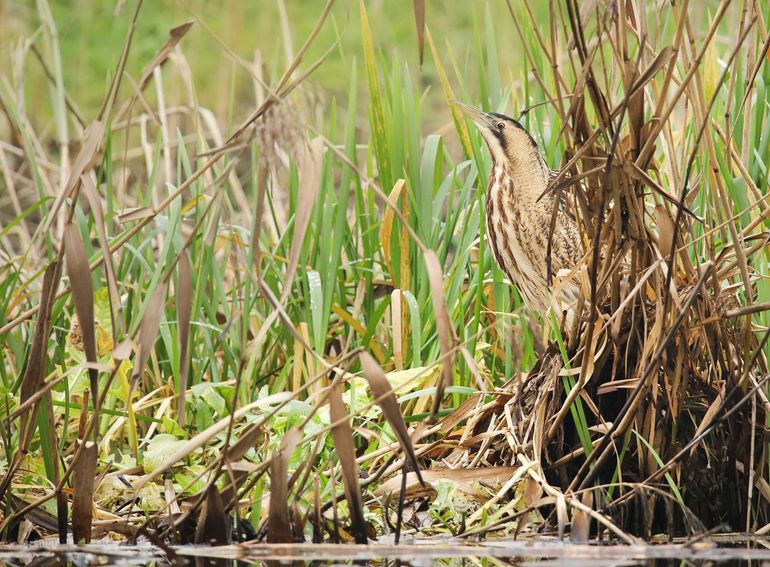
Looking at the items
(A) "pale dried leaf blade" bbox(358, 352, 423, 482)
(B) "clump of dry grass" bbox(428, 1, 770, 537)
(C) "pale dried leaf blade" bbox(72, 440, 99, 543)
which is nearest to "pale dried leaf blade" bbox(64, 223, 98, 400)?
(C) "pale dried leaf blade" bbox(72, 440, 99, 543)

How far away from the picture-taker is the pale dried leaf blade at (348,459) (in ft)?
6.98

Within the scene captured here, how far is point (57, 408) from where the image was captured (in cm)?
308

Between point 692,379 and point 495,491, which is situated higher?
point 692,379

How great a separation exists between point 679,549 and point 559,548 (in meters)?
0.21

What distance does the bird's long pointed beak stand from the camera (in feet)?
11.2

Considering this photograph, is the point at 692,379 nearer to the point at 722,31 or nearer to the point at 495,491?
the point at 495,491

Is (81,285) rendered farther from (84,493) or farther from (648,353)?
(648,353)

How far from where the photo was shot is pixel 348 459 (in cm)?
213

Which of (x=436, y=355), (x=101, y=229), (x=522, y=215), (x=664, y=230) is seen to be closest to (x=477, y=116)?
(x=522, y=215)

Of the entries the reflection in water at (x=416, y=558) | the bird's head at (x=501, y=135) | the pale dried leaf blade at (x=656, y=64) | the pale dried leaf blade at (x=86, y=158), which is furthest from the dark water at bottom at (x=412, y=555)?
the bird's head at (x=501, y=135)

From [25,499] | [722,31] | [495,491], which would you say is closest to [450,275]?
[495,491]

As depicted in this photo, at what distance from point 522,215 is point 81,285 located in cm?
164

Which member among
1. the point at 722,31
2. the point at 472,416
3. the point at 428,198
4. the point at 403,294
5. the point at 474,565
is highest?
the point at 722,31

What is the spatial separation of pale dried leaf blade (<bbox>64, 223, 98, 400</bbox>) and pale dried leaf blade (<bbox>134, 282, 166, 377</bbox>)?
0.11 m
